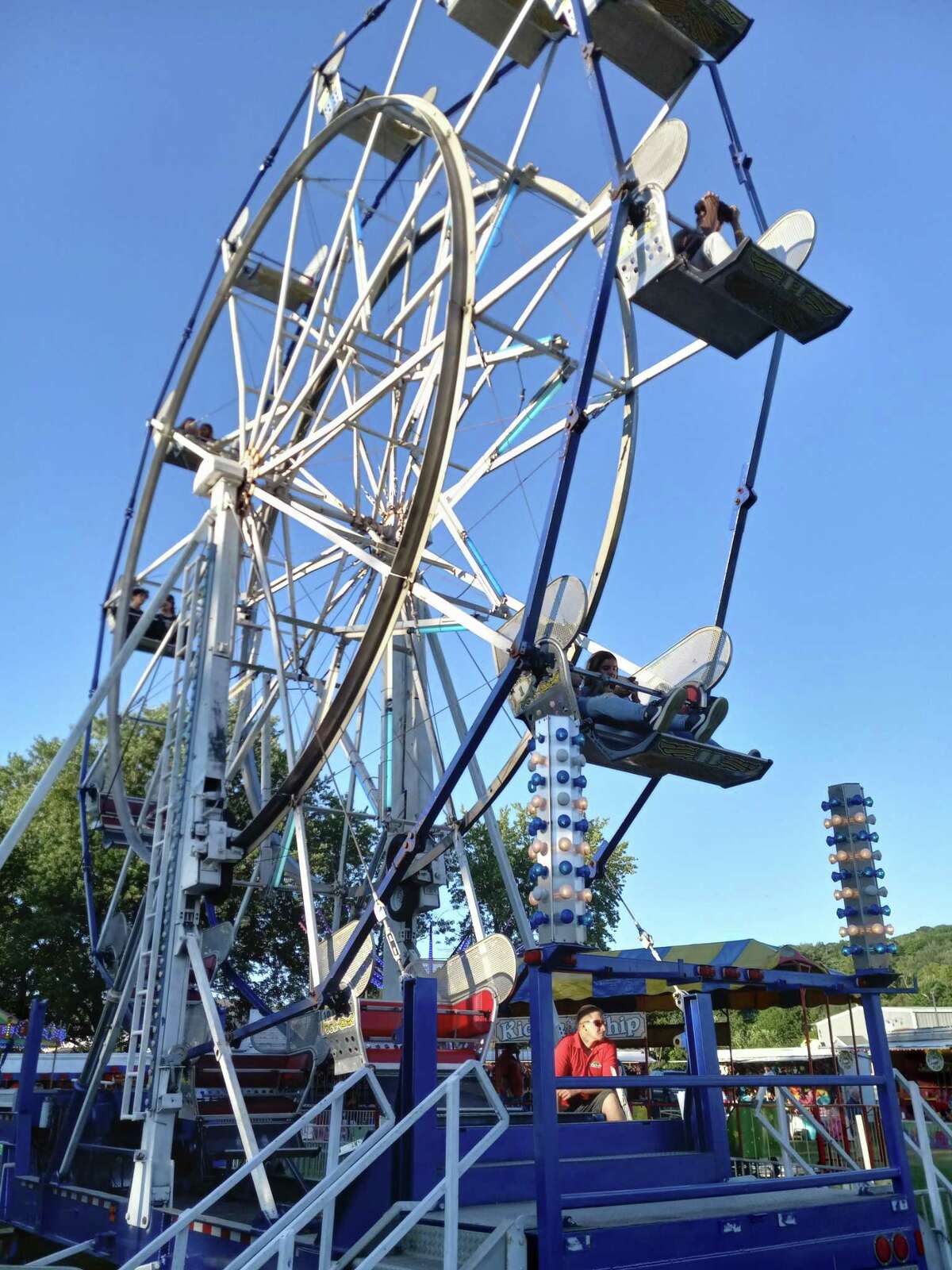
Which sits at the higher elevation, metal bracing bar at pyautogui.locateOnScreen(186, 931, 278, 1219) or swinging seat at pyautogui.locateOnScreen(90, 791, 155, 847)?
swinging seat at pyautogui.locateOnScreen(90, 791, 155, 847)

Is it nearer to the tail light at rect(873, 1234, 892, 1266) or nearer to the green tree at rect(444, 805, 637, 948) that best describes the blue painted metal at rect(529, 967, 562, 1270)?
the tail light at rect(873, 1234, 892, 1266)

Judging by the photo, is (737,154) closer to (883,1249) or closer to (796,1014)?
(883,1249)

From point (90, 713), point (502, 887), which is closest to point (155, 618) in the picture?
point (90, 713)

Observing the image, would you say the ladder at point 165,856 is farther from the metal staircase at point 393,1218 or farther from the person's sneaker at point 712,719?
the person's sneaker at point 712,719

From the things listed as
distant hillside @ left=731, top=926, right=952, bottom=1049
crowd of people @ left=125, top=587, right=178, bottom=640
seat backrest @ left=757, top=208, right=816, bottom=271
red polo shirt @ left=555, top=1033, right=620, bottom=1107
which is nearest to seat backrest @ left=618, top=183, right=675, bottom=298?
seat backrest @ left=757, top=208, right=816, bottom=271

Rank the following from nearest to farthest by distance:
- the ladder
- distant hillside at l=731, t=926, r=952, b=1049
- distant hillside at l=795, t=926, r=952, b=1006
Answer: the ladder, distant hillside at l=731, t=926, r=952, b=1049, distant hillside at l=795, t=926, r=952, b=1006

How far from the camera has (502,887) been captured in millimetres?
35156

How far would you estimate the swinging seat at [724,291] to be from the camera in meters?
8.63

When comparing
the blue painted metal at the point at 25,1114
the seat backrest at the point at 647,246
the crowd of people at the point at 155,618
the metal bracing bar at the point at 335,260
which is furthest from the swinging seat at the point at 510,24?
the blue painted metal at the point at 25,1114

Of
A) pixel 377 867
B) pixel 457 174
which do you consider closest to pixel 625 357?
pixel 457 174

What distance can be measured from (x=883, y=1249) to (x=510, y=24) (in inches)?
500

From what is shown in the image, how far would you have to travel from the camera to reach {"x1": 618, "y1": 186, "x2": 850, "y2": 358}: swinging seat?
863 cm

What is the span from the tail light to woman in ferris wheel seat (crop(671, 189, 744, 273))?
719 centimetres

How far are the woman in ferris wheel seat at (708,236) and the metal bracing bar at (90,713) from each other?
21.0ft
